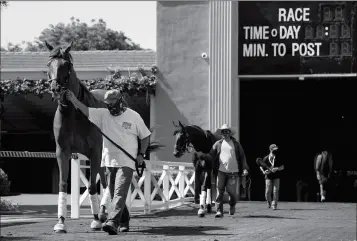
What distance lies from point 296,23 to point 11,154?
11.0m

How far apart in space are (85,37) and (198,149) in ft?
174

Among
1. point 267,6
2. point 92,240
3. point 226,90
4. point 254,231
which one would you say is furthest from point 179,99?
point 92,240

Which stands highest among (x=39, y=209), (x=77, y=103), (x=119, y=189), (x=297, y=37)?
(x=297, y=37)

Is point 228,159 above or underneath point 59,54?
underneath

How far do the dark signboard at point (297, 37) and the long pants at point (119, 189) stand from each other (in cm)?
1768

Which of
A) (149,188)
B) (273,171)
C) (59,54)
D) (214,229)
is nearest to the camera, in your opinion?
(59,54)

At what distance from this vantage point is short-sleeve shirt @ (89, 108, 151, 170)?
1264 cm

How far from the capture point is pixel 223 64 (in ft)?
98.7

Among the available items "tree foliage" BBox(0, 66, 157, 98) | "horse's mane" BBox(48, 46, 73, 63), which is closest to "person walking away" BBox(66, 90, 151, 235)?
"horse's mane" BBox(48, 46, 73, 63)

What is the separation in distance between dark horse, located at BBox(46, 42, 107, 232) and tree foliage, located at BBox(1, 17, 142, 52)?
55303 mm

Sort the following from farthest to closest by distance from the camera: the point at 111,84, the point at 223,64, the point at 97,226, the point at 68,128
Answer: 1. the point at 111,84
2. the point at 223,64
3. the point at 97,226
4. the point at 68,128

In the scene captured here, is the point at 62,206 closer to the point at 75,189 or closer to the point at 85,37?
the point at 75,189

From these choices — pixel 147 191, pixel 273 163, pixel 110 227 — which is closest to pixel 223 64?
pixel 273 163

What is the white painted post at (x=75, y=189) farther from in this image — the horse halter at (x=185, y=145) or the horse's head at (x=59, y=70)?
the horse's head at (x=59, y=70)
